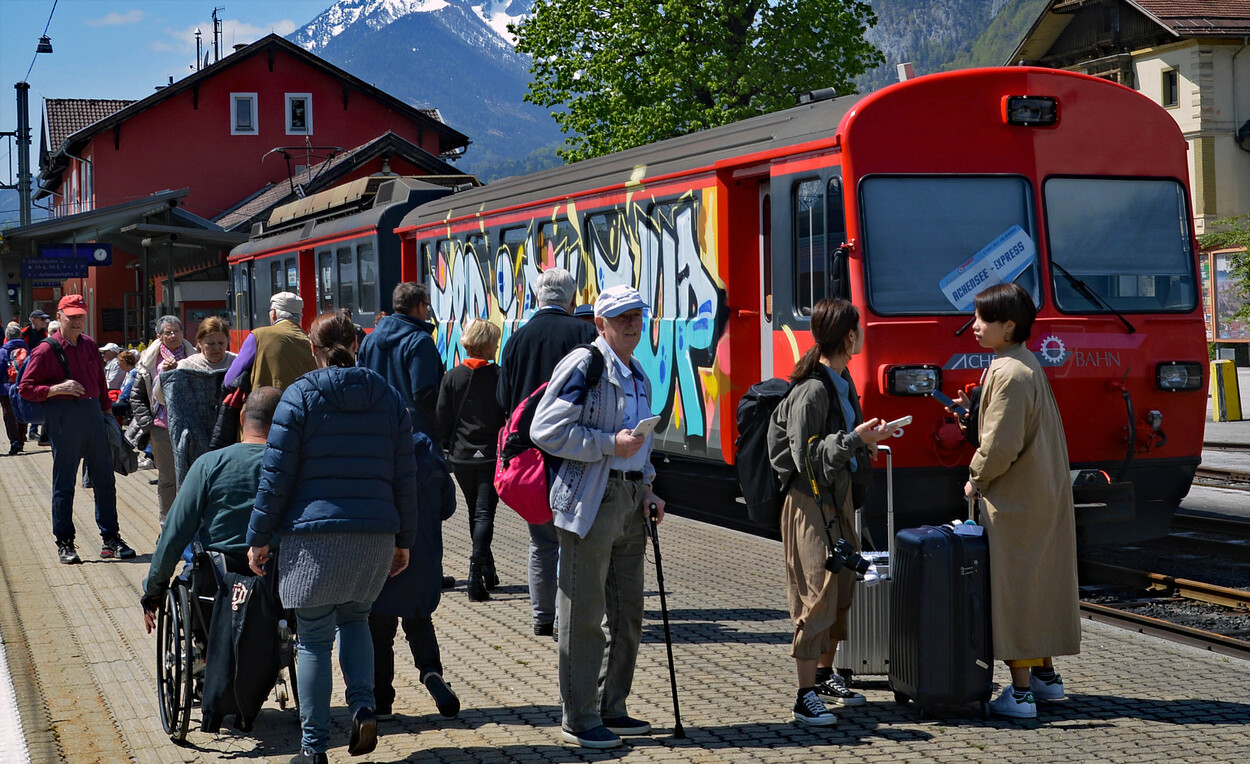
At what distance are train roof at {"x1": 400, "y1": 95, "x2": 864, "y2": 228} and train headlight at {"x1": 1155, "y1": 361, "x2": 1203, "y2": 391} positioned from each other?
2.60m

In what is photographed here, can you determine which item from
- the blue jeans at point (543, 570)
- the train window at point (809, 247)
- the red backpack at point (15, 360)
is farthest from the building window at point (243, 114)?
the blue jeans at point (543, 570)

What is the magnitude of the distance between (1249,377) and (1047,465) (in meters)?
27.1

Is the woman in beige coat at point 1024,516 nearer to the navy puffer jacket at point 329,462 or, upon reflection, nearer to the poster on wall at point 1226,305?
the navy puffer jacket at point 329,462

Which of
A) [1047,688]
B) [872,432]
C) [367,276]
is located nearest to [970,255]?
[1047,688]

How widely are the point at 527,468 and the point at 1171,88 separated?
4602cm

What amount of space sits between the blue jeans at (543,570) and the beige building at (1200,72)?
136ft

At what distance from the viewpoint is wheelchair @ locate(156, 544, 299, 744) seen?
5680mm

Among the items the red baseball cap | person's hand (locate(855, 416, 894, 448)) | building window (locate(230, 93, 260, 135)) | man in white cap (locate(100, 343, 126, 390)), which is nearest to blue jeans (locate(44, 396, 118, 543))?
the red baseball cap

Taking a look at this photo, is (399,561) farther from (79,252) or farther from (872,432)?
(79,252)

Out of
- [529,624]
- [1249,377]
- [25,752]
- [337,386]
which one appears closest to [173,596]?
[25,752]

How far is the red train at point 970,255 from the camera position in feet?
29.0

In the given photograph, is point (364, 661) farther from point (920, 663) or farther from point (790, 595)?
point (920, 663)

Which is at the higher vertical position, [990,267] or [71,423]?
[990,267]

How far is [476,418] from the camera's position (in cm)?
848
